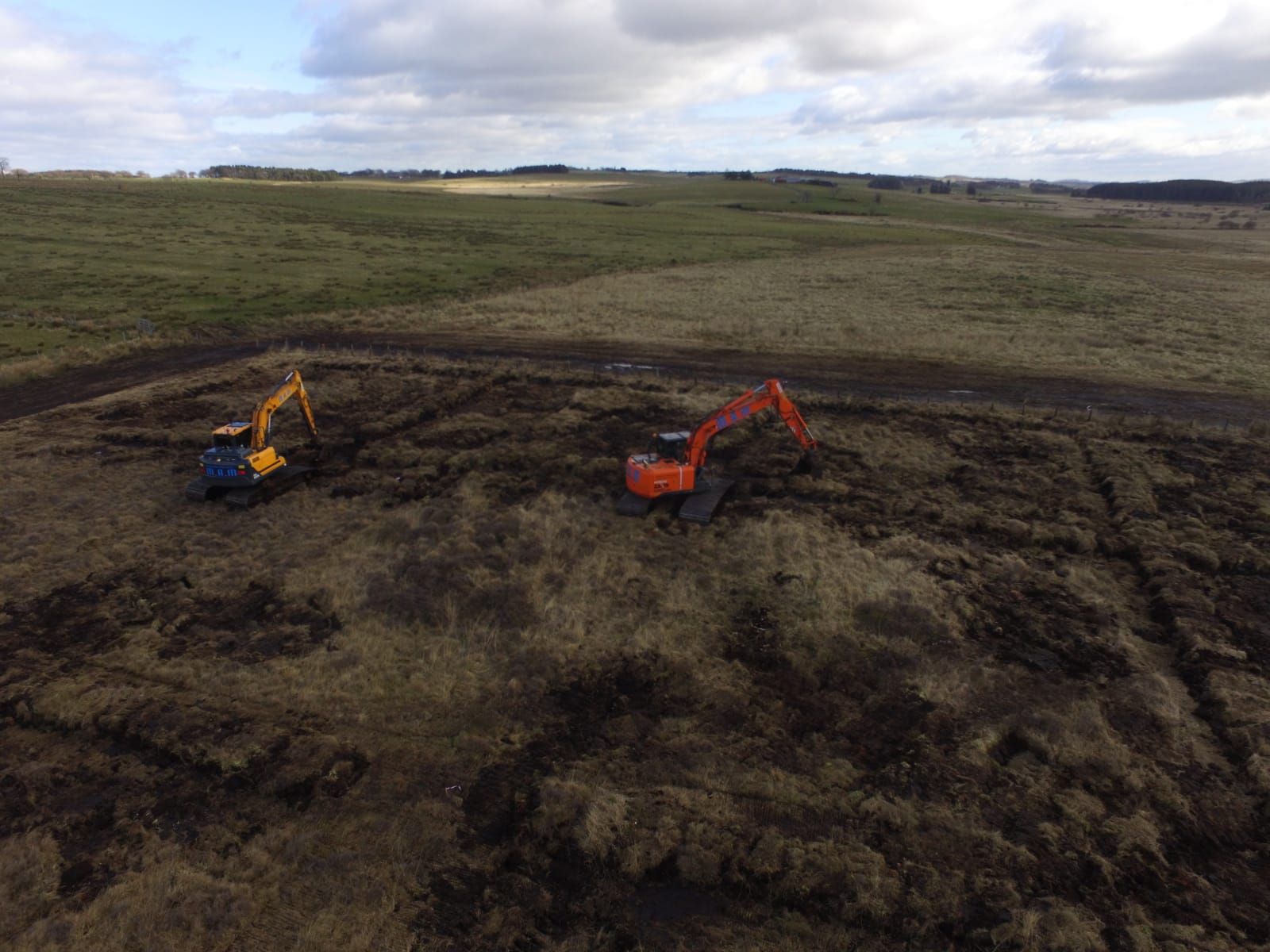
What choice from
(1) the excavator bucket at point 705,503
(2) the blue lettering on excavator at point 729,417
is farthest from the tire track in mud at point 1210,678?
(1) the excavator bucket at point 705,503

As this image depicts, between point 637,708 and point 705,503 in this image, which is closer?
point 637,708

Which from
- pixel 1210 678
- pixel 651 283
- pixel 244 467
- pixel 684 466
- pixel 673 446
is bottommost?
pixel 1210 678

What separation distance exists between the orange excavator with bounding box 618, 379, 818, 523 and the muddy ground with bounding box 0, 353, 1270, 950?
2.11ft

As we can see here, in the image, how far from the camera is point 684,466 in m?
20.6

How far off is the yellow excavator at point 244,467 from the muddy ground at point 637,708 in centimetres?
73

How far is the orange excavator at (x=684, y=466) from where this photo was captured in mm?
20266

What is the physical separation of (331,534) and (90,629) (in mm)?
5655

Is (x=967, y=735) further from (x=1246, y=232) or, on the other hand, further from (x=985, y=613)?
(x=1246, y=232)

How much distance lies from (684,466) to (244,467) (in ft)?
42.4

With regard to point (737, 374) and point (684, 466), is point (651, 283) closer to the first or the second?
point (737, 374)

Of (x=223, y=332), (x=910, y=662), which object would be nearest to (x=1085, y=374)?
(x=910, y=662)

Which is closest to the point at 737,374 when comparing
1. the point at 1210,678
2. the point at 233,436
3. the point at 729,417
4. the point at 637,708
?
the point at 729,417

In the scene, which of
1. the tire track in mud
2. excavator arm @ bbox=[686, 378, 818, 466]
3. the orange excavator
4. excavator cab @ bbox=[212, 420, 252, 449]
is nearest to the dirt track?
the tire track in mud

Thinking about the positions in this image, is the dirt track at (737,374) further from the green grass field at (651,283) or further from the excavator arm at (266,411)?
the excavator arm at (266,411)
